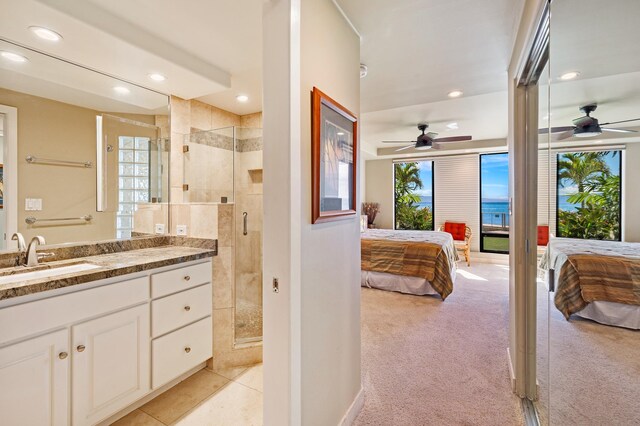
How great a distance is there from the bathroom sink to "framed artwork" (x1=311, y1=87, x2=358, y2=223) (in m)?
1.44

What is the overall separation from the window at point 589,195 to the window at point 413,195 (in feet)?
19.9

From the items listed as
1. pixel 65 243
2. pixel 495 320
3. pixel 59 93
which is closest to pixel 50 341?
pixel 65 243

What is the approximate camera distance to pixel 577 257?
1.30m

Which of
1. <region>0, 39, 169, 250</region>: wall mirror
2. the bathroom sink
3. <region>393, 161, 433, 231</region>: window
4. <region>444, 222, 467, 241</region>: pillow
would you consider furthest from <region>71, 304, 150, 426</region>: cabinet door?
<region>393, 161, 433, 231</region>: window

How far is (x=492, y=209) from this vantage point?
258 inches

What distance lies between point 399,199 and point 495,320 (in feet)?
14.9

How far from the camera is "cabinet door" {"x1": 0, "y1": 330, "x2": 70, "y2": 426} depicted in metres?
1.33

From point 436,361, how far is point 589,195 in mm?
1952

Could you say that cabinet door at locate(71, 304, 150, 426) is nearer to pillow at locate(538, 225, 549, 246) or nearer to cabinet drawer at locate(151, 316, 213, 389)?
cabinet drawer at locate(151, 316, 213, 389)

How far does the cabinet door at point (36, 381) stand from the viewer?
1333 millimetres

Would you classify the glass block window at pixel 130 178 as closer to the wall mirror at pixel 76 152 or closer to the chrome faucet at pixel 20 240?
the wall mirror at pixel 76 152

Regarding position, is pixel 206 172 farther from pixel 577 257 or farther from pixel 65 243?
pixel 577 257

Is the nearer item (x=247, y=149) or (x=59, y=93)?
(x=59, y=93)

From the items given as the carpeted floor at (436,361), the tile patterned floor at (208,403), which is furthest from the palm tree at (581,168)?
the tile patterned floor at (208,403)
